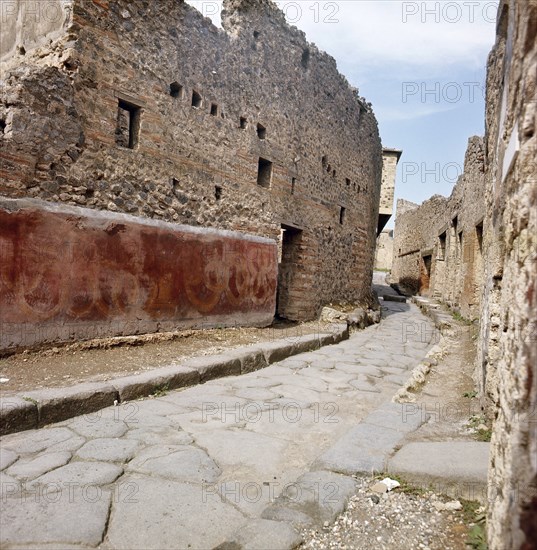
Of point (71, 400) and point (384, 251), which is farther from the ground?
point (384, 251)

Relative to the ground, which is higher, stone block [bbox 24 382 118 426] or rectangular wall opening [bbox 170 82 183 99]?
rectangular wall opening [bbox 170 82 183 99]

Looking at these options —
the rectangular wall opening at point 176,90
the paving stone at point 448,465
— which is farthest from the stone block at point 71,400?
the rectangular wall opening at point 176,90

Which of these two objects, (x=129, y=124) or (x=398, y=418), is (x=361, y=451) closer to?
(x=398, y=418)

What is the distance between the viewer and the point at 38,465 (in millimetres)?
2281

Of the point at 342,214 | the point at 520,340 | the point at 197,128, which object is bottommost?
the point at 520,340

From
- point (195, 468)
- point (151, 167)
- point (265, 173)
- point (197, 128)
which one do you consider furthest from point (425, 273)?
point (195, 468)

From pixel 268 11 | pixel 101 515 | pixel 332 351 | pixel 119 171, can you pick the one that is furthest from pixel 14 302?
pixel 268 11

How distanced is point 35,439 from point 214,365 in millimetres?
1847

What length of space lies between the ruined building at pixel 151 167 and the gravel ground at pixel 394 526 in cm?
351

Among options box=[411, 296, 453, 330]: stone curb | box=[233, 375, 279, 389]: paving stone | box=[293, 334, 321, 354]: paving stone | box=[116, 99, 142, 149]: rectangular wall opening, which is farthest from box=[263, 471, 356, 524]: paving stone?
box=[411, 296, 453, 330]: stone curb

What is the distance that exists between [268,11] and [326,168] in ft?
10.6

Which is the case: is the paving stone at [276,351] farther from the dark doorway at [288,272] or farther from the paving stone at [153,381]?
the dark doorway at [288,272]

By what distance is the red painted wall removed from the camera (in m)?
4.06

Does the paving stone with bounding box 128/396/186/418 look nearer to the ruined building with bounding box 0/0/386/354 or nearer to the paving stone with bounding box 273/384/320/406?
the paving stone with bounding box 273/384/320/406
